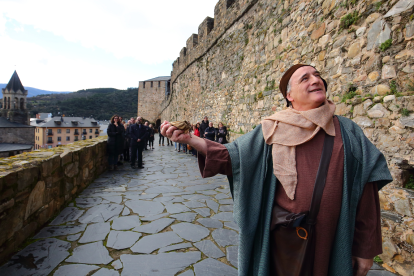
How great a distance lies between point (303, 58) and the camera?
3.93m

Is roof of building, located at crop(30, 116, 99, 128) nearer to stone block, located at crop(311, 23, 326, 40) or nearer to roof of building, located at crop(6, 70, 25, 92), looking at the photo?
roof of building, located at crop(6, 70, 25, 92)

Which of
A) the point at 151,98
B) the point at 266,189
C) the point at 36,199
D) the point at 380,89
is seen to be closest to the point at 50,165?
the point at 36,199

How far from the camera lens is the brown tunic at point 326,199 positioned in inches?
44.7

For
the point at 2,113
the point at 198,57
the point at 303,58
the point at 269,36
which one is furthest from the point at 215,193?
the point at 2,113

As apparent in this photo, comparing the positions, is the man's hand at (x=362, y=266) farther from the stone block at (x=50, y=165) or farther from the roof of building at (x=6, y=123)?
the roof of building at (x=6, y=123)

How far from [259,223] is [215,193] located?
3.25m

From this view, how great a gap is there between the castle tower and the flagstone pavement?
6502cm

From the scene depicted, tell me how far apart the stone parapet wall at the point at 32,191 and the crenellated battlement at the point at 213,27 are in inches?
239

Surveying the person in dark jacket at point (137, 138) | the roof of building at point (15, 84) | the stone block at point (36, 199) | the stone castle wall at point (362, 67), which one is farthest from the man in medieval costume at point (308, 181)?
the roof of building at point (15, 84)

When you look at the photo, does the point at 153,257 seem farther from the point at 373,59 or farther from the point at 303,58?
the point at 303,58

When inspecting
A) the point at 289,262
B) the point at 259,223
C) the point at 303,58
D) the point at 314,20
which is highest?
the point at 314,20

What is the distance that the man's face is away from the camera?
130cm

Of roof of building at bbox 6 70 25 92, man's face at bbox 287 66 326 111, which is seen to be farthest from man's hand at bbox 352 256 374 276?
roof of building at bbox 6 70 25 92

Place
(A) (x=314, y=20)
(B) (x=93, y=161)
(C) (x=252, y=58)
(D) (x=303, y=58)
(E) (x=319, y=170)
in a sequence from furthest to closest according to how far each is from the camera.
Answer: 1. (C) (x=252, y=58)
2. (B) (x=93, y=161)
3. (D) (x=303, y=58)
4. (A) (x=314, y=20)
5. (E) (x=319, y=170)
